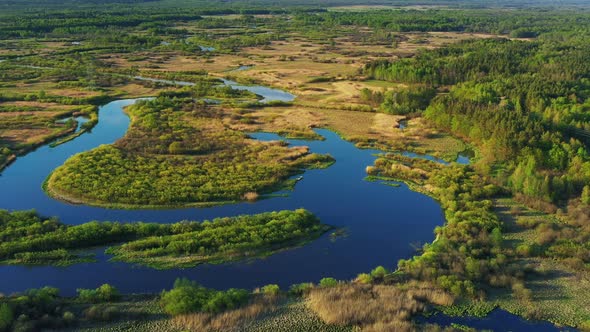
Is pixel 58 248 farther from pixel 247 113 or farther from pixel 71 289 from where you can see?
pixel 247 113

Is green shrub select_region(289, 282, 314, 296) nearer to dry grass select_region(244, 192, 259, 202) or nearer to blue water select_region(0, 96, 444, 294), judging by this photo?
blue water select_region(0, 96, 444, 294)

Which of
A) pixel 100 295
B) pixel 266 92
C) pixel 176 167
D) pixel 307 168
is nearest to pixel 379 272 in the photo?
pixel 100 295

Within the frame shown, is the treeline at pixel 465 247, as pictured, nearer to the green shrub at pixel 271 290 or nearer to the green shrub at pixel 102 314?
the green shrub at pixel 271 290

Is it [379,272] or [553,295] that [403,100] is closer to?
[379,272]

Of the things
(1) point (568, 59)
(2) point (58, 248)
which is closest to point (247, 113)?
(2) point (58, 248)

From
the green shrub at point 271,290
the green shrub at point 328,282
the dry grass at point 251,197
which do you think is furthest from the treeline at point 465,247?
the dry grass at point 251,197

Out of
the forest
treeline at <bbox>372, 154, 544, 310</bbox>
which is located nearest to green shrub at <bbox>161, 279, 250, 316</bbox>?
the forest
